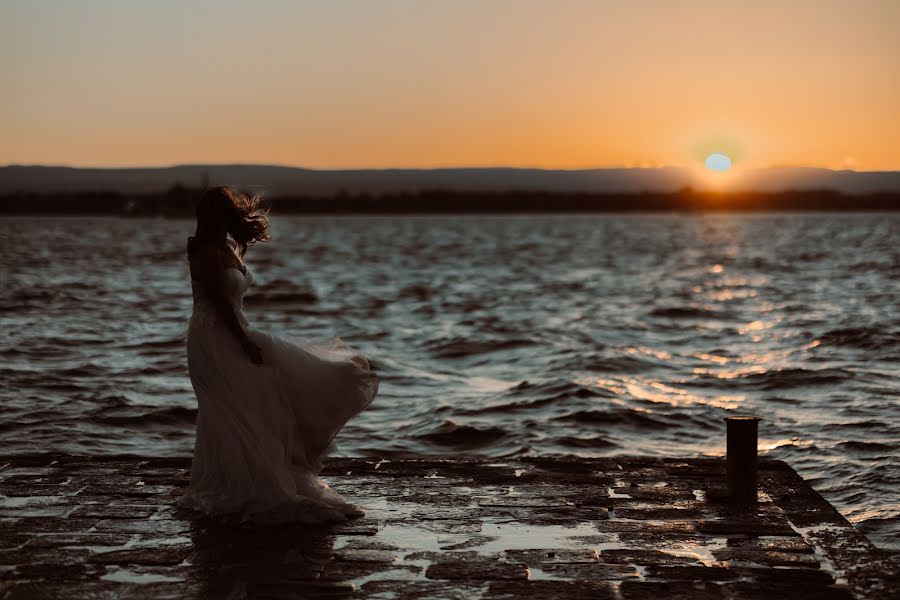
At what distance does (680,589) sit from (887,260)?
72587mm

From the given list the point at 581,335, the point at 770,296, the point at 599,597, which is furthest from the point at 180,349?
the point at 770,296

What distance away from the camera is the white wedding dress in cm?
714

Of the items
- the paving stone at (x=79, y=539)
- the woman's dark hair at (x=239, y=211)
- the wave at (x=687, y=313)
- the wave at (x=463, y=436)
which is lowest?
the wave at (x=687, y=313)

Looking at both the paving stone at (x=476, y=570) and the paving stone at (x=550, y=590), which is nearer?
the paving stone at (x=550, y=590)

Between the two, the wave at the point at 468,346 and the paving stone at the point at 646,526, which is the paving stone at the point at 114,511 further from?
the wave at the point at 468,346

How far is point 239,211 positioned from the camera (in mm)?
6996

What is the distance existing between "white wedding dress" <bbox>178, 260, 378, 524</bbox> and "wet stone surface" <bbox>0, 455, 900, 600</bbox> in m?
0.17

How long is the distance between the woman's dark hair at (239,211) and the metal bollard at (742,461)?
12.2ft

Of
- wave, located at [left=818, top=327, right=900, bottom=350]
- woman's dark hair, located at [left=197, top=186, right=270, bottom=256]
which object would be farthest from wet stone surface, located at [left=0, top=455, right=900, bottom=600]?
wave, located at [left=818, top=327, right=900, bottom=350]

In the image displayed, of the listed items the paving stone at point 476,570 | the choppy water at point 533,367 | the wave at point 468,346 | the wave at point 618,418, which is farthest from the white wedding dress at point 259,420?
the wave at point 468,346

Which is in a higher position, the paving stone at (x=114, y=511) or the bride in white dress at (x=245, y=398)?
the bride in white dress at (x=245, y=398)

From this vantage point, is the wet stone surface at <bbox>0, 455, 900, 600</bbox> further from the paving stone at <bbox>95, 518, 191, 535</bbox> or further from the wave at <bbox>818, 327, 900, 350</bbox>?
the wave at <bbox>818, 327, 900, 350</bbox>

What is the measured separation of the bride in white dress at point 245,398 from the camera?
23.1ft

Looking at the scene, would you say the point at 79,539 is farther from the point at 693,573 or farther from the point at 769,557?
the point at 769,557
